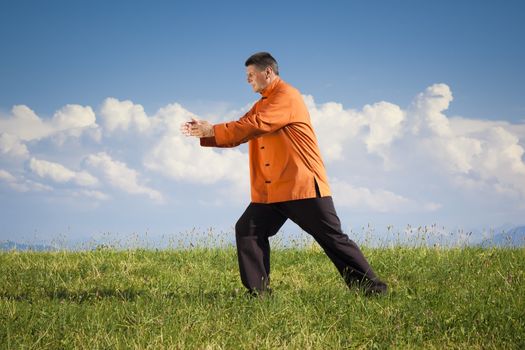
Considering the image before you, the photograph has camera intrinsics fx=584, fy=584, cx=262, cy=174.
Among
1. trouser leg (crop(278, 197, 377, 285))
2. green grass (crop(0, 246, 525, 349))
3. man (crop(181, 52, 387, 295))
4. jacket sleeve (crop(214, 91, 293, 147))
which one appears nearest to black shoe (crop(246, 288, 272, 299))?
man (crop(181, 52, 387, 295))

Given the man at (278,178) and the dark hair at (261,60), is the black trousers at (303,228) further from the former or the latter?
the dark hair at (261,60)

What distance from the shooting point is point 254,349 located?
4531 mm

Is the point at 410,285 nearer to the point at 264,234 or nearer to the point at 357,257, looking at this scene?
Answer: the point at 357,257

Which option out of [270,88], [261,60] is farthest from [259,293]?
[261,60]

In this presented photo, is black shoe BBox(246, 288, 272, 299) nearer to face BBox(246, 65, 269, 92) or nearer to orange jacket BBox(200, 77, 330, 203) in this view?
orange jacket BBox(200, 77, 330, 203)

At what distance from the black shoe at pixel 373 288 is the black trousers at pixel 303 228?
6 centimetres

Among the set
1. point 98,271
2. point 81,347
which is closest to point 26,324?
point 81,347

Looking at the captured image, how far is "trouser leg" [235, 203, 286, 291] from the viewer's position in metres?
6.19

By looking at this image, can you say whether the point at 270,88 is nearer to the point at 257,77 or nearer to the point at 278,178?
the point at 257,77

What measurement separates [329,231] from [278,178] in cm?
75

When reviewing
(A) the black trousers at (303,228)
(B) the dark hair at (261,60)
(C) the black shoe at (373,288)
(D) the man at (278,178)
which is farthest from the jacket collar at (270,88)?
(C) the black shoe at (373,288)

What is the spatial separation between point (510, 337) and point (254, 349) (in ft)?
7.17

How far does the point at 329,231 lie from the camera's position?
592 centimetres

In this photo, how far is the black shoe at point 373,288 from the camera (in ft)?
20.0
